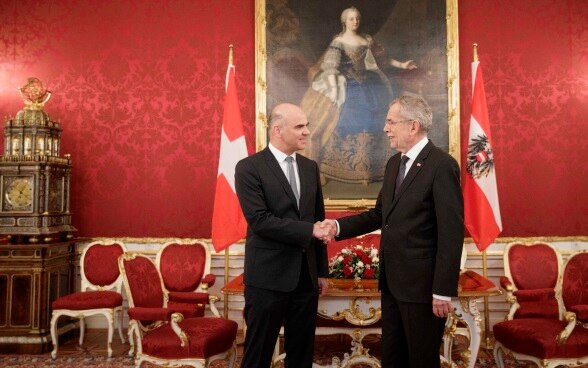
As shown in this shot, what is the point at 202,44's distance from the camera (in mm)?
5730

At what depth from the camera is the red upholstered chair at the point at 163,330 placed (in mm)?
3209

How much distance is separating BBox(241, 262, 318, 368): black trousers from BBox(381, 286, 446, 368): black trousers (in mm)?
410

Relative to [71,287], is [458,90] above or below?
above

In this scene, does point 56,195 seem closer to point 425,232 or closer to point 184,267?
point 184,267

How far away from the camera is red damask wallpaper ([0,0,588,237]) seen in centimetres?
550

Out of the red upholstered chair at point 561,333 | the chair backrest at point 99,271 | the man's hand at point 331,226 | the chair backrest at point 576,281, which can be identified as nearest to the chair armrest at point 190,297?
the chair backrest at point 99,271

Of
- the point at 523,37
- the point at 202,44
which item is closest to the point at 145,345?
the point at 202,44

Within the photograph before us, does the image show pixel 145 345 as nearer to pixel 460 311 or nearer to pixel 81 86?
pixel 460 311

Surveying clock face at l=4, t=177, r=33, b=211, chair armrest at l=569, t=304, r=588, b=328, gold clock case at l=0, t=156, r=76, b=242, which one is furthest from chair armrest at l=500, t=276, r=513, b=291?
clock face at l=4, t=177, r=33, b=211

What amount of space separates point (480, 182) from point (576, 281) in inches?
57.9

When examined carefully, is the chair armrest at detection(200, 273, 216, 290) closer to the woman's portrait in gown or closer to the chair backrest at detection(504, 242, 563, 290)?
the woman's portrait in gown

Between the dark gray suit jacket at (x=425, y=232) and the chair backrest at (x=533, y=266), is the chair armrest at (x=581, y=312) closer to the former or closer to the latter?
the chair backrest at (x=533, y=266)

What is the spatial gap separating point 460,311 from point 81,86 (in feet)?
15.5

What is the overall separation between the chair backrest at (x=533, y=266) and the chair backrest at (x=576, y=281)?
35.1 inches
